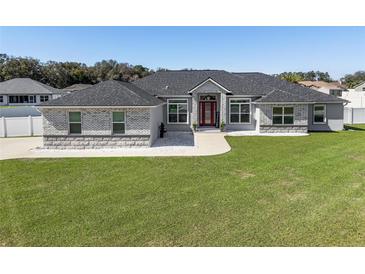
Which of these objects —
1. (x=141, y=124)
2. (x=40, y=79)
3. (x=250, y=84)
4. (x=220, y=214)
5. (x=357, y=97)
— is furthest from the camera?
(x=40, y=79)

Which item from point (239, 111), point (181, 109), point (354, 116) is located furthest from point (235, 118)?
point (354, 116)

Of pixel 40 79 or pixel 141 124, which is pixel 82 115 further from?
pixel 40 79

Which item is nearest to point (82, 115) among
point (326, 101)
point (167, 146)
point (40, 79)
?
point (167, 146)

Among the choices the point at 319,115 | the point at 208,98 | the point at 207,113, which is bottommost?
the point at 319,115

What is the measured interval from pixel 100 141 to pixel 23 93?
46.8 metres

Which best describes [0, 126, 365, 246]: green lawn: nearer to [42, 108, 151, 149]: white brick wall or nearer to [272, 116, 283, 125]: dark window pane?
[42, 108, 151, 149]: white brick wall

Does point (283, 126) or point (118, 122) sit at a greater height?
point (118, 122)

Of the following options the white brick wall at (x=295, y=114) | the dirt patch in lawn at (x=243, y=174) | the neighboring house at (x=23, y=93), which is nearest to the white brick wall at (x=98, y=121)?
the dirt patch in lawn at (x=243, y=174)

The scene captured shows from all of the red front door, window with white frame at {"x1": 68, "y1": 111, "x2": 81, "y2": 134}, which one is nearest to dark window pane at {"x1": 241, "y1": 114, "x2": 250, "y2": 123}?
the red front door

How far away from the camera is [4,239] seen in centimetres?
593

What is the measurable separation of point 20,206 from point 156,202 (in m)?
3.49

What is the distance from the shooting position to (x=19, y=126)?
21.3 meters

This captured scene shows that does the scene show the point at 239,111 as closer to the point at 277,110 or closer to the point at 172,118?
the point at 277,110

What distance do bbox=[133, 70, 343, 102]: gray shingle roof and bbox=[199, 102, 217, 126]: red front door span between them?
181cm
